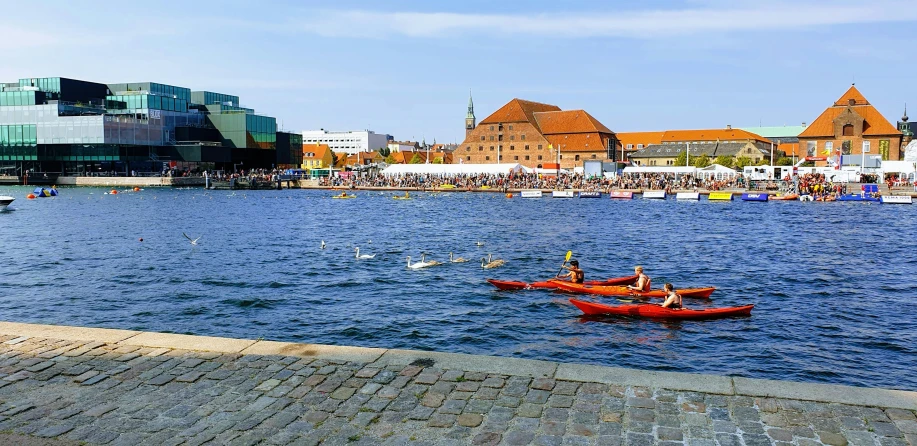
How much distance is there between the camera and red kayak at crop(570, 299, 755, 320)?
1977 cm

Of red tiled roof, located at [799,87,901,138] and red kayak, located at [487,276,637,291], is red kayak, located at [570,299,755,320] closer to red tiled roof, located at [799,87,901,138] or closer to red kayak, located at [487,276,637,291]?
red kayak, located at [487,276,637,291]

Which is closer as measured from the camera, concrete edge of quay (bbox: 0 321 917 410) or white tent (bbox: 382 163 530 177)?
concrete edge of quay (bbox: 0 321 917 410)

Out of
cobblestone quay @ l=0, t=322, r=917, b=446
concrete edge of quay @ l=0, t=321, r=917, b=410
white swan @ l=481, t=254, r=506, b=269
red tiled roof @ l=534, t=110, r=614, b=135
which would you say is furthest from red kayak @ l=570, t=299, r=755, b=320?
red tiled roof @ l=534, t=110, r=614, b=135

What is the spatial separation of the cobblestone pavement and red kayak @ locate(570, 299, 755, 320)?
11.8 metres

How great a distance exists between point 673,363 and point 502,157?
379ft

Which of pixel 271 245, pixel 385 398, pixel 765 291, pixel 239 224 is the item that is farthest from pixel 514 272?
pixel 239 224

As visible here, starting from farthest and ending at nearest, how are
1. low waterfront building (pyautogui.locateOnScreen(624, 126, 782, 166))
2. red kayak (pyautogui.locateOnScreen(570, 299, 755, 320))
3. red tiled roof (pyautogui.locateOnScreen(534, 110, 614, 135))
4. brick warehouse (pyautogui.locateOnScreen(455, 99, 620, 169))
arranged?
low waterfront building (pyautogui.locateOnScreen(624, 126, 782, 166))
red tiled roof (pyautogui.locateOnScreen(534, 110, 614, 135))
brick warehouse (pyautogui.locateOnScreen(455, 99, 620, 169))
red kayak (pyautogui.locateOnScreen(570, 299, 755, 320))

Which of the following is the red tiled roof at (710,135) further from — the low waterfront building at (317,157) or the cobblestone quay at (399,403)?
the cobblestone quay at (399,403)

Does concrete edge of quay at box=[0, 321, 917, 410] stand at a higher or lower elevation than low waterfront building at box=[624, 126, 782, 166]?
lower

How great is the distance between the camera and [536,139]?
12712cm

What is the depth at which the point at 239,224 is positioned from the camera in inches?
2015

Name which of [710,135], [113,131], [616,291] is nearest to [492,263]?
[616,291]

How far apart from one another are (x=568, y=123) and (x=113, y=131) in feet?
261

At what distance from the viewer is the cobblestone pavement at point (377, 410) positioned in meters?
7.16
